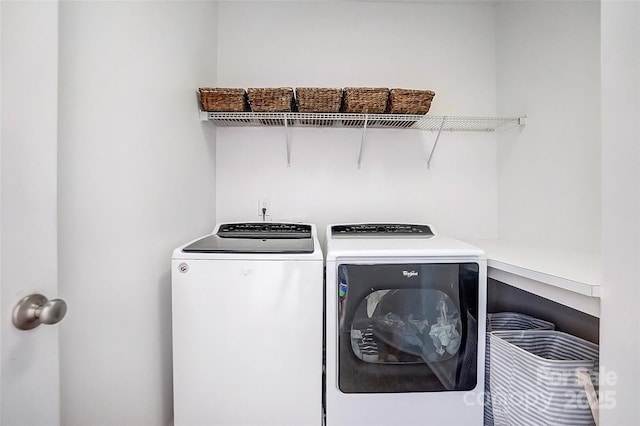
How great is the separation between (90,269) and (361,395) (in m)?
1.21

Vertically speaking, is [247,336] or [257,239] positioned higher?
[257,239]

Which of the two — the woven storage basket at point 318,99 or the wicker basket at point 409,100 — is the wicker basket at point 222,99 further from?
the wicker basket at point 409,100

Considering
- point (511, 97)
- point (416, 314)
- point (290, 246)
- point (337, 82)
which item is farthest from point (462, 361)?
point (337, 82)

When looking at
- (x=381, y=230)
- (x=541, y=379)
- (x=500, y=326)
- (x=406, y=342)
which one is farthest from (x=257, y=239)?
(x=500, y=326)

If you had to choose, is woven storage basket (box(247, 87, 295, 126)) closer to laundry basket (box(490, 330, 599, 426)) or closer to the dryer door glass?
the dryer door glass

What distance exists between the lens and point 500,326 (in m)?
1.55

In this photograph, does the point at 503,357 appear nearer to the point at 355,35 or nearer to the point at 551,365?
the point at 551,365

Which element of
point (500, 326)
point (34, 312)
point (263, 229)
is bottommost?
point (500, 326)

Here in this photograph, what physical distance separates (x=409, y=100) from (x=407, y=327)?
1.25 m

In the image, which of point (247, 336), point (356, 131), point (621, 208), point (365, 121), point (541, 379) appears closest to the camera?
point (621, 208)

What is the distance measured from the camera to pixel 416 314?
130 cm

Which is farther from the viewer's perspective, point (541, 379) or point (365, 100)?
point (365, 100)

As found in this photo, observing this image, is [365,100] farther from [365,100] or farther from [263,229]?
[263,229]

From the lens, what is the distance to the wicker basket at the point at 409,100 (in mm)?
1597
